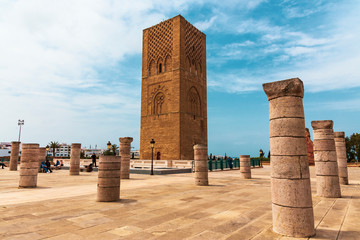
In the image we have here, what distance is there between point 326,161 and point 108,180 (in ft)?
21.1

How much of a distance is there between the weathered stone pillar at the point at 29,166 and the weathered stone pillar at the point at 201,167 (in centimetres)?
676

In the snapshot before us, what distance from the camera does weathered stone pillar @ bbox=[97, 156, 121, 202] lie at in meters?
6.31

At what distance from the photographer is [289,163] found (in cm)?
370

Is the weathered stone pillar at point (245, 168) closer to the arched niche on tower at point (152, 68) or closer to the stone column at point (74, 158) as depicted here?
the stone column at point (74, 158)

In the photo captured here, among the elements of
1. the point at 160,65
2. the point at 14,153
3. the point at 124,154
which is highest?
the point at 160,65

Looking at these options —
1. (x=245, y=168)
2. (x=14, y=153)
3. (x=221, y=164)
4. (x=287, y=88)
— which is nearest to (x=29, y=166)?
(x=287, y=88)

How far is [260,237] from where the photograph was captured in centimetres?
347

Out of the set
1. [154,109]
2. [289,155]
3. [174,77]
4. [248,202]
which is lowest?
[248,202]

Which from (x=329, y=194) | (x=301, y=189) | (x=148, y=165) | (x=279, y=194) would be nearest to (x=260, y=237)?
(x=279, y=194)

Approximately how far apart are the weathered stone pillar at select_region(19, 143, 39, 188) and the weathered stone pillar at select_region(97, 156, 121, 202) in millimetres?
4802

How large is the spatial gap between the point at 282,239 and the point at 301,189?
2.66 feet

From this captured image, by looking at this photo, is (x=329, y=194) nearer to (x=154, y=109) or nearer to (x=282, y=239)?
(x=282, y=239)

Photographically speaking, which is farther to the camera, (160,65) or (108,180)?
(160,65)

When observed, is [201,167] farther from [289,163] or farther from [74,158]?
[74,158]
